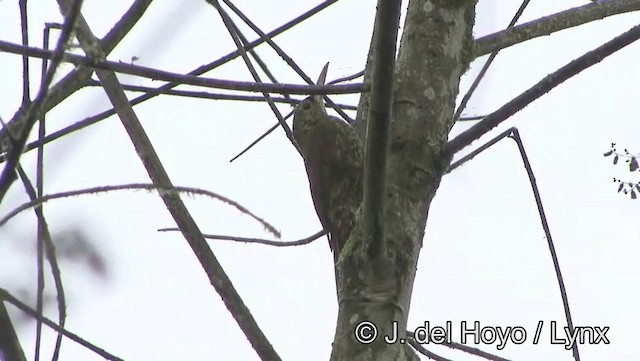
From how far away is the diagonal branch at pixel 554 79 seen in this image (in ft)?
6.74

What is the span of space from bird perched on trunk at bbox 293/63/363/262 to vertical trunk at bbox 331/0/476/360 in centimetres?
162

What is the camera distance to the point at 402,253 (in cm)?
209

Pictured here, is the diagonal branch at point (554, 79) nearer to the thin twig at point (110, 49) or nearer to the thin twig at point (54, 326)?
the thin twig at point (110, 49)

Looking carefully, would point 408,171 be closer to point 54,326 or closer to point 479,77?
point 479,77

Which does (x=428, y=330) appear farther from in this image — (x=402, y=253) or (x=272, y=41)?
(x=272, y=41)

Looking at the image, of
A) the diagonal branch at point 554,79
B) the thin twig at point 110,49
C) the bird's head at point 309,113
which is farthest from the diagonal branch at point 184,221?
the bird's head at point 309,113

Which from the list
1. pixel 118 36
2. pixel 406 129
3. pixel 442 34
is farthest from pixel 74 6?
pixel 442 34

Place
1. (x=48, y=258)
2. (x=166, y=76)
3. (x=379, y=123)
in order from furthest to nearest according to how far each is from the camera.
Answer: (x=379, y=123), (x=166, y=76), (x=48, y=258)

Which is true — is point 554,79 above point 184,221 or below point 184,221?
above

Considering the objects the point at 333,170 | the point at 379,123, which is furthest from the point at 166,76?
the point at 333,170

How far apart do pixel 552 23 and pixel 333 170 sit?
1896mm
